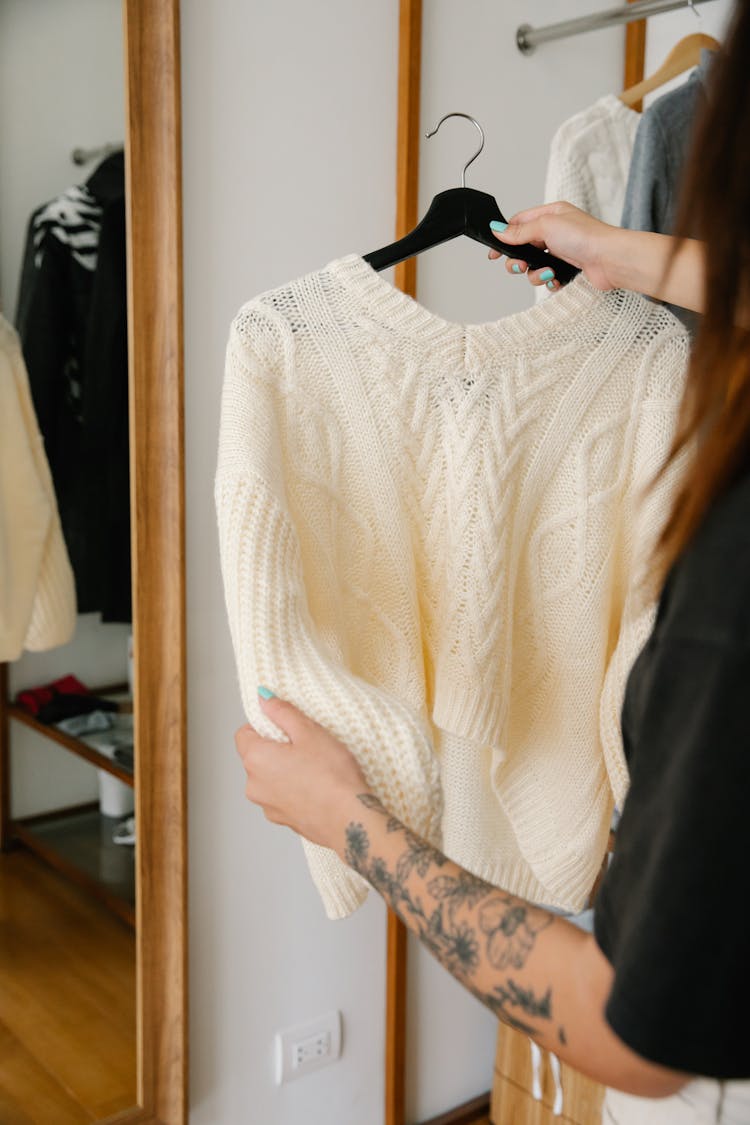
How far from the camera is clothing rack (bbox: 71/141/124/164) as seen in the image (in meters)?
1.33

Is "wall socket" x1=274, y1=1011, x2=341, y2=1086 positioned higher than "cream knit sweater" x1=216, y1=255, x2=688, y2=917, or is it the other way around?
"cream knit sweater" x1=216, y1=255, x2=688, y2=917

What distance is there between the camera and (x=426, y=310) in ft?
3.11

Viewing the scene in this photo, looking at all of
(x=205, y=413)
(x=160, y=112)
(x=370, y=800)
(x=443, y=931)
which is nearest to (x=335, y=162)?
(x=160, y=112)

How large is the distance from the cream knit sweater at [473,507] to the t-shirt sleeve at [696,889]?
0.39m

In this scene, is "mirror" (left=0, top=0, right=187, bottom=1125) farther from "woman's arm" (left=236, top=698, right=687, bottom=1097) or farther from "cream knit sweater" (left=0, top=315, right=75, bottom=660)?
"woman's arm" (left=236, top=698, right=687, bottom=1097)

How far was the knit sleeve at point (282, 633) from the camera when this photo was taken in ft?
2.56

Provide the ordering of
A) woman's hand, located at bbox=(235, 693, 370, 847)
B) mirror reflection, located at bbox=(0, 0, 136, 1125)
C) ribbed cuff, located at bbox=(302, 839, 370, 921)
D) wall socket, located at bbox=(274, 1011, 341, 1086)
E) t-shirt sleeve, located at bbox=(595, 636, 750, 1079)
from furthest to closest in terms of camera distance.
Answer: wall socket, located at bbox=(274, 1011, 341, 1086) → mirror reflection, located at bbox=(0, 0, 136, 1125) → ribbed cuff, located at bbox=(302, 839, 370, 921) → woman's hand, located at bbox=(235, 693, 370, 847) → t-shirt sleeve, located at bbox=(595, 636, 750, 1079)

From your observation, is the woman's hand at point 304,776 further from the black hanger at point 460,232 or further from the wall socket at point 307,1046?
the wall socket at point 307,1046

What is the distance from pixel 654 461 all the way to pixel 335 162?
807 mm

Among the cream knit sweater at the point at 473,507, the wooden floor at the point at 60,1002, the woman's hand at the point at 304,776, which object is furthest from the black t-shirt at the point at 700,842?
the wooden floor at the point at 60,1002

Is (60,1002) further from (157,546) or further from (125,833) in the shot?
(157,546)

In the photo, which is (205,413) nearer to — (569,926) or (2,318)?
(2,318)

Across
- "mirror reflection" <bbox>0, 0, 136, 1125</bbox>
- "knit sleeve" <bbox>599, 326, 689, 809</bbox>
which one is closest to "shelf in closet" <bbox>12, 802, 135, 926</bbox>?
"mirror reflection" <bbox>0, 0, 136, 1125</bbox>

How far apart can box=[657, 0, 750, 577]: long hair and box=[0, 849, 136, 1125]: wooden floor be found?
121 centimetres
